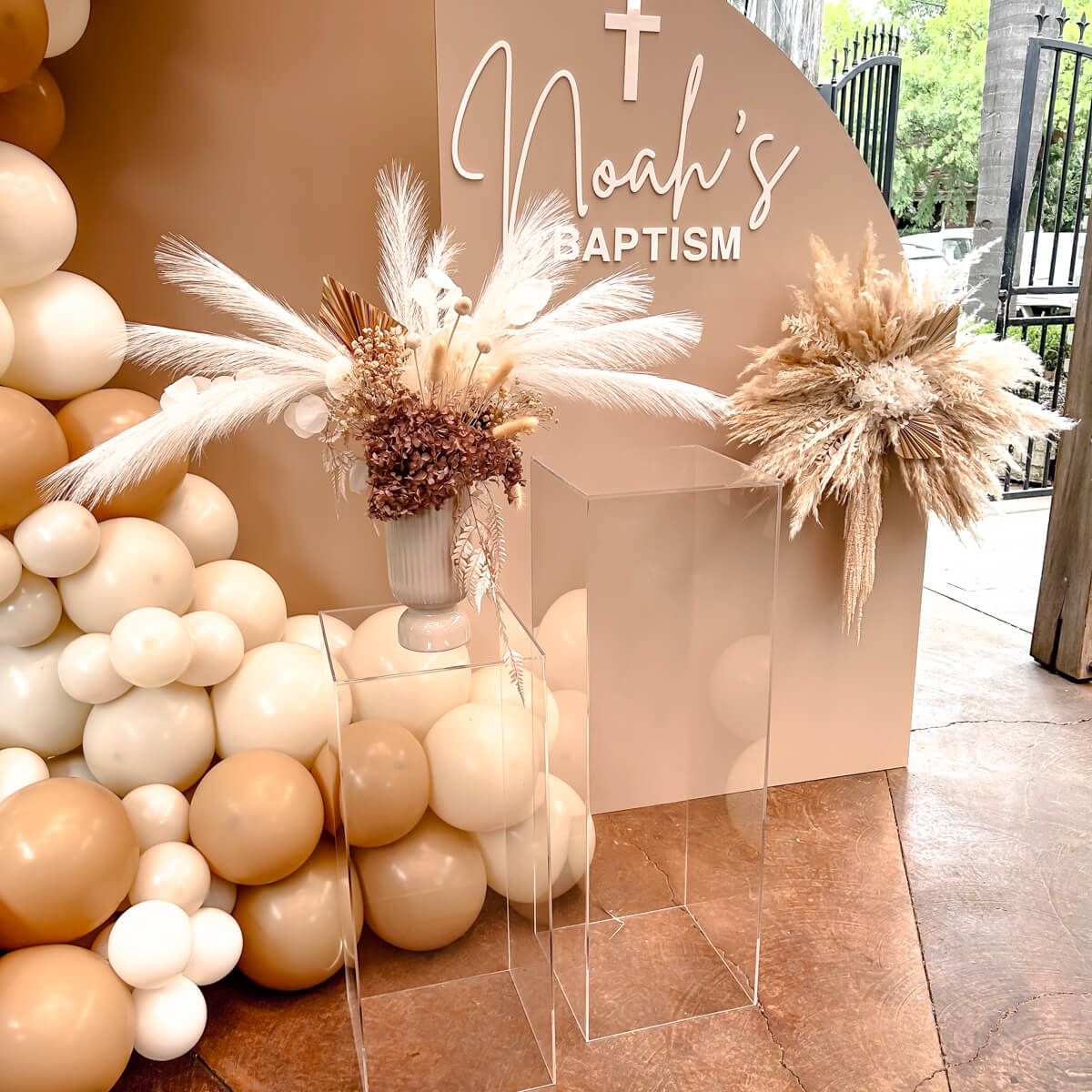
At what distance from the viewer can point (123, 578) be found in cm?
179

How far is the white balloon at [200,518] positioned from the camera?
2.02 metres

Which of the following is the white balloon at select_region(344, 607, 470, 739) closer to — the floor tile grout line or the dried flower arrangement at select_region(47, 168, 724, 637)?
the dried flower arrangement at select_region(47, 168, 724, 637)

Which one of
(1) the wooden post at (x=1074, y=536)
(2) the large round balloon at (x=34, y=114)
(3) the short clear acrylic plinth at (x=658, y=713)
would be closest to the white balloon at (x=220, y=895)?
(3) the short clear acrylic plinth at (x=658, y=713)

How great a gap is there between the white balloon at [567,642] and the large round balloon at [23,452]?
0.90m

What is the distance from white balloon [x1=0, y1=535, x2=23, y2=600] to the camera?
1.69m

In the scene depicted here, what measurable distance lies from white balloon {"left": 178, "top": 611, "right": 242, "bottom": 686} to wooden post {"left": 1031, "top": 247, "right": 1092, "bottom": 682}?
2662 mm

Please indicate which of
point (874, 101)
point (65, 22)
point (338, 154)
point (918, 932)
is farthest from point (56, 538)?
point (874, 101)

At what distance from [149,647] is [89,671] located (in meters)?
0.13

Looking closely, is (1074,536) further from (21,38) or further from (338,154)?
(21,38)

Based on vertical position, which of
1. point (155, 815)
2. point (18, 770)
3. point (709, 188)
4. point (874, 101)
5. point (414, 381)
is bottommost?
point (155, 815)

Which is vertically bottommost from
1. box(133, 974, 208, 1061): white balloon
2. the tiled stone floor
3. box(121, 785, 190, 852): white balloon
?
the tiled stone floor

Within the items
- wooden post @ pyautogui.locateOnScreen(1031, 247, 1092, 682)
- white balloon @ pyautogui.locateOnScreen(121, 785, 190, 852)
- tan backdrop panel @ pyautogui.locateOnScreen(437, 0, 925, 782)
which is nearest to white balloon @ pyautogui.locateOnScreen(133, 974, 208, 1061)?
white balloon @ pyautogui.locateOnScreen(121, 785, 190, 852)

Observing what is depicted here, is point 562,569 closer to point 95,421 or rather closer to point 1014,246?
point 95,421

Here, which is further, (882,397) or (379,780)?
(882,397)
